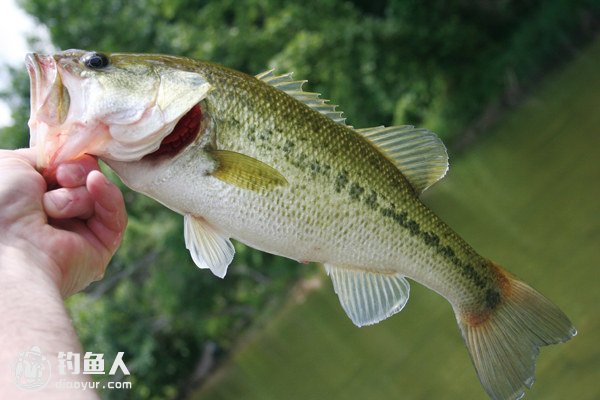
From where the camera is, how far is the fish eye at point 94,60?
8.00ft

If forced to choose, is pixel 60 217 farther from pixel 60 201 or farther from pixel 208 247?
pixel 208 247

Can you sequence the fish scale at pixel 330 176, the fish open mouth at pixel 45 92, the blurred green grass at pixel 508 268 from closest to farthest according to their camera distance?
the fish open mouth at pixel 45 92 → the fish scale at pixel 330 176 → the blurred green grass at pixel 508 268

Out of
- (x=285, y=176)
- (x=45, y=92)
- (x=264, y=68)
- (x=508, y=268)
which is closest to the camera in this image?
(x=45, y=92)

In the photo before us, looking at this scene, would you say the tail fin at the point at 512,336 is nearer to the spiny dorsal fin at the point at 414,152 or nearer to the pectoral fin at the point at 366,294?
the pectoral fin at the point at 366,294

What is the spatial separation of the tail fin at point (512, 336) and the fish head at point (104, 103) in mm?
1623

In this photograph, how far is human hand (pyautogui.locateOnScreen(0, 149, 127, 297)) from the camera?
7.64 feet

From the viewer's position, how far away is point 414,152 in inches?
112

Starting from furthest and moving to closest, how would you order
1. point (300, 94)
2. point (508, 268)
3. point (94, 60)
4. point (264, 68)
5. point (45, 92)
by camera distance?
point (264, 68), point (508, 268), point (300, 94), point (94, 60), point (45, 92)

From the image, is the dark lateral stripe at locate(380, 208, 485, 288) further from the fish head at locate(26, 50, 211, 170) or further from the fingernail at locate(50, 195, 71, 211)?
the fingernail at locate(50, 195, 71, 211)

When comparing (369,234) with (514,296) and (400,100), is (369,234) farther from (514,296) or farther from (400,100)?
(400,100)

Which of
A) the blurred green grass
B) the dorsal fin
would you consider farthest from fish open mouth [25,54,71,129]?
the blurred green grass

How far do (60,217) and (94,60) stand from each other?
633mm

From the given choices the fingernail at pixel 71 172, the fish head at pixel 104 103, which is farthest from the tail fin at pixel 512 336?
the fingernail at pixel 71 172

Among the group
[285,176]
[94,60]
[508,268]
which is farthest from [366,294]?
[508,268]
